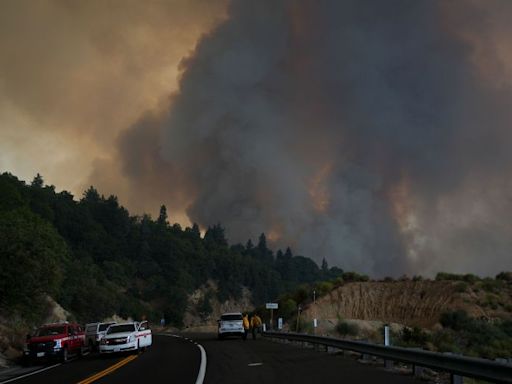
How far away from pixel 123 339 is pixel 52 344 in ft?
10.4

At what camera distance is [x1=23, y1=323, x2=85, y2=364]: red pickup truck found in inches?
976

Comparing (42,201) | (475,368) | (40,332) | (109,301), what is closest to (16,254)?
(40,332)

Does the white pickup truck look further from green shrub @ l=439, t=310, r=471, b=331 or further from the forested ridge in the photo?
green shrub @ l=439, t=310, r=471, b=331

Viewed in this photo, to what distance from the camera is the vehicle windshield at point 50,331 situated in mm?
26494

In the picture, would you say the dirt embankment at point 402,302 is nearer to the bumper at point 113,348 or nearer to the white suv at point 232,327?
the white suv at point 232,327

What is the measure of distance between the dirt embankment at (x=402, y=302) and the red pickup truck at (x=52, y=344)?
160 ft

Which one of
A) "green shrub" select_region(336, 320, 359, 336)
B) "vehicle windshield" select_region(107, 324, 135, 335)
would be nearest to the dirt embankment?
"green shrub" select_region(336, 320, 359, 336)

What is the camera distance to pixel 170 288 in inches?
7087

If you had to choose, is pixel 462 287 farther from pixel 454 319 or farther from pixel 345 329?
pixel 345 329

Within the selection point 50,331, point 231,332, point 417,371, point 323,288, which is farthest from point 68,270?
point 417,371

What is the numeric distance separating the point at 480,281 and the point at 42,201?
A: 12655 cm

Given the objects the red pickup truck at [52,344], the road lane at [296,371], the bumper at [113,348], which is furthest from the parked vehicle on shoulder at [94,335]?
the road lane at [296,371]

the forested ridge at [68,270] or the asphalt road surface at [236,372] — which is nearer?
the asphalt road surface at [236,372]

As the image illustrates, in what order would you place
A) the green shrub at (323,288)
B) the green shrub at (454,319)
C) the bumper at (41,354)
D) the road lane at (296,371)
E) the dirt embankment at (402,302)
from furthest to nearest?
1. the green shrub at (323,288)
2. the dirt embankment at (402,302)
3. the green shrub at (454,319)
4. the bumper at (41,354)
5. the road lane at (296,371)
